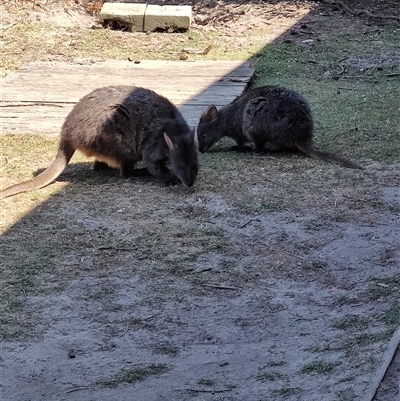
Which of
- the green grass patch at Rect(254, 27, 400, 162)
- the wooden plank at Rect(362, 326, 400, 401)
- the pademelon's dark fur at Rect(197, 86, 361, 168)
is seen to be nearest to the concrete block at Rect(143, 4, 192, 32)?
the green grass patch at Rect(254, 27, 400, 162)

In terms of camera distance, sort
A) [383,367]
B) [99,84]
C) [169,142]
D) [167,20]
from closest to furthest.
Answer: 1. [383,367]
2. [169,142]
3. [99,84]
4. [167,20]

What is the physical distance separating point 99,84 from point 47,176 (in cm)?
309

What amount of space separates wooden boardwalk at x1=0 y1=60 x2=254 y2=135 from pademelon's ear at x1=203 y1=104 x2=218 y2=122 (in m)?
0.44

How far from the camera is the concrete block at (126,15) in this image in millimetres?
11648

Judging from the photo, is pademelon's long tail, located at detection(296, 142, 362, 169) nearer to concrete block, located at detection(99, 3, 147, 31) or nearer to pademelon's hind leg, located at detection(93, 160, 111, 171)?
pademelon's hind leg, located at detection(93, 160, 111, 171)

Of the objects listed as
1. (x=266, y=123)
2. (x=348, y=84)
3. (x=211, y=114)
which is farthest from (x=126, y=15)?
(x=266, y=123)

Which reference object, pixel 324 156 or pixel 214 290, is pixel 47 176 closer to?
pixel 214 290

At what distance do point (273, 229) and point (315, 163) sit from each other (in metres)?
1.43

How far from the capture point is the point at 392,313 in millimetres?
4277

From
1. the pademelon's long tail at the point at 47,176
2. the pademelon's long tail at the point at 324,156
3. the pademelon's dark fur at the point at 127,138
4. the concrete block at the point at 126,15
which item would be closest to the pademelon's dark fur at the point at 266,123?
the pademelon's long tail at the point at 324,156

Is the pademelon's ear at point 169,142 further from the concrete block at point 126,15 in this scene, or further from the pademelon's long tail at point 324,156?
the concrete block at point 126,15

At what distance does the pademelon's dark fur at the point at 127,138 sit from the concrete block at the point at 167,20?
17.2ft

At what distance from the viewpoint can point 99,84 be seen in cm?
926

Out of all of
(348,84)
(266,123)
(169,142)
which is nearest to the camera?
(169,142)
